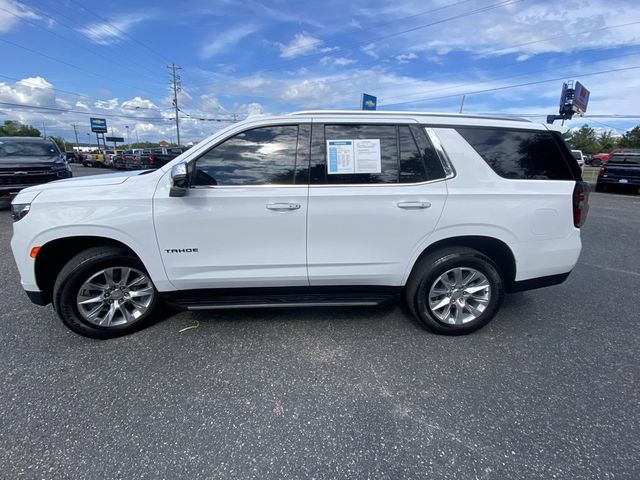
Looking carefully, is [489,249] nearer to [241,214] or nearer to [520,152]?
[520,152]

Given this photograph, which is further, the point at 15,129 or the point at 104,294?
the point at 15,129

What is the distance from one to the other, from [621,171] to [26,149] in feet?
69.7

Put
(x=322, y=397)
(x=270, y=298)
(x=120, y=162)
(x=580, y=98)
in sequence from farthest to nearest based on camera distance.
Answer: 1. (x=120, y=162)
2. (x=580, y=98)
3. (x=270, y=298)
4. (x=322, y=397)

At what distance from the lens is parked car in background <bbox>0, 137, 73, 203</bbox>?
27.4 ft

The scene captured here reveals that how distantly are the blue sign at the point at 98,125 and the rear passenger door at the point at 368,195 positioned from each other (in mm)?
76446

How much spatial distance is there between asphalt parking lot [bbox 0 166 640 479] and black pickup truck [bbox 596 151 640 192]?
14802 mm

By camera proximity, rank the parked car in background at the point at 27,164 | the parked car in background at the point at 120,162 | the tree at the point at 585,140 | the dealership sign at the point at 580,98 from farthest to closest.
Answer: the tree at the point at 585,140 → the parked car in background at the point at 120,162 → the dealership sign at the point at 580,98 → the parked car in background at the point at 27,164

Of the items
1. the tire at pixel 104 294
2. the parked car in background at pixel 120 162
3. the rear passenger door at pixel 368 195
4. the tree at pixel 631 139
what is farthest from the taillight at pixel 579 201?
the tree at pixel 631 139

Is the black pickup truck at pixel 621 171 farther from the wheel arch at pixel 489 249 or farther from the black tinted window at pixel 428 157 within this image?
the black tinted window at pixel 428 157

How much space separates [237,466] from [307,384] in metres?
0.75

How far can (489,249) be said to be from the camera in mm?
3143

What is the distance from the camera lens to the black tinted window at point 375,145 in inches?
112

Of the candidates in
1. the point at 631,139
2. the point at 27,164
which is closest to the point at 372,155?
the point at 27,164

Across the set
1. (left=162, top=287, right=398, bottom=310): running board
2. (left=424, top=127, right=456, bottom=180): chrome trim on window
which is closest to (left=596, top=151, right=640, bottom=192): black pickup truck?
(left=424, top=127, right=456, bottom=180): chrome trim on window
